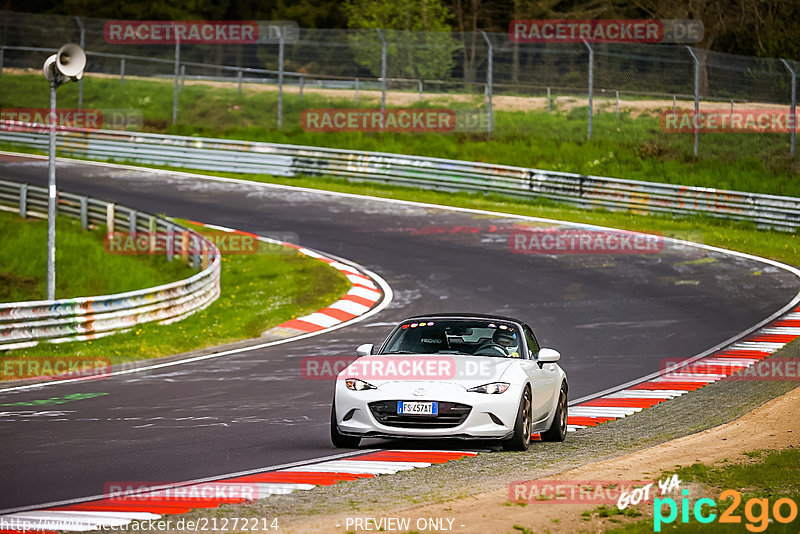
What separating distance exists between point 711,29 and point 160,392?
123 feet

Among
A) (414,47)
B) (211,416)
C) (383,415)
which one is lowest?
(211,416)

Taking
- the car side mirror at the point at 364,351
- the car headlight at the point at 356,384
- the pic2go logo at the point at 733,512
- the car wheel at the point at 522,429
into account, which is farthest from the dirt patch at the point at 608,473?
the car side mirror at the point at 364,351

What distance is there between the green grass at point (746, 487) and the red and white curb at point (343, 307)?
11.1 m

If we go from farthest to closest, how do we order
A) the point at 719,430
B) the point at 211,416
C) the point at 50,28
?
the point at 50,28 < the point at 211,416 < the point at 719,430

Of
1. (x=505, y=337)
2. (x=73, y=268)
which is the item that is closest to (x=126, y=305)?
(x=73, y=268)

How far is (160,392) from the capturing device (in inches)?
561

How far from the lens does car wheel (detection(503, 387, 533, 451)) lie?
10.1 m

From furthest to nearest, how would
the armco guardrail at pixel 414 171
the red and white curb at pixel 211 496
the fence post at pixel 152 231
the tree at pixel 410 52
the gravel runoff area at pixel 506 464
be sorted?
the tree at pixel 410 52 → the armco guardrail at pixel 414 171 → the fence post at pixel 152 231 → the gravel runoff area at pixel 506 464 → the red and white curb at pixel 211 496

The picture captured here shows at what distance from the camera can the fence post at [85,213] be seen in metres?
29.0

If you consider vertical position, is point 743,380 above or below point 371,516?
below

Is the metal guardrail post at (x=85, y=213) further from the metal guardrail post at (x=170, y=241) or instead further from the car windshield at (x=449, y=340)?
the car windshield at (x=449, y=340)

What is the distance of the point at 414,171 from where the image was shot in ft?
111

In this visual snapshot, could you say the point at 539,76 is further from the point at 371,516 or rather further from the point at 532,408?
the point at 371,516

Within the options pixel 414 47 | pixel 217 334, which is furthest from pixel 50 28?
pixel 217 334
